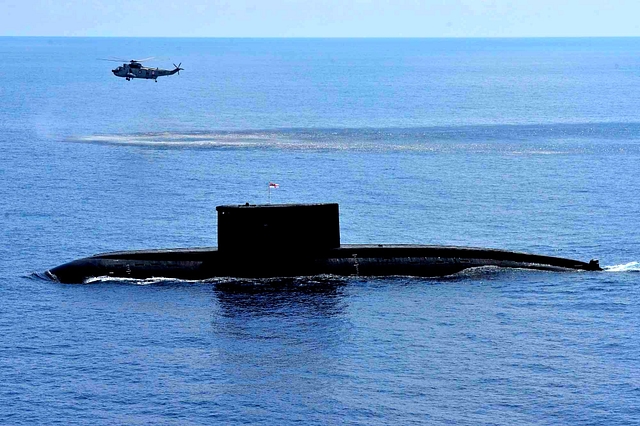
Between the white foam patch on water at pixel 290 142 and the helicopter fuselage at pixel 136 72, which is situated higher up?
the helicopter fuselage at pixel 136 72

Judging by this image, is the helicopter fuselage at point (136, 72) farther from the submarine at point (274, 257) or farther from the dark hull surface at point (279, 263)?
the submarine at point (274, 257)

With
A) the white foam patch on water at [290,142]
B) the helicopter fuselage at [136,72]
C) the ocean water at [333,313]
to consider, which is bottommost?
the ocean water at [333,313]

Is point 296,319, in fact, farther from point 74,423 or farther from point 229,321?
point 74,423

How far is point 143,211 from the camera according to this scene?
91.8 meters

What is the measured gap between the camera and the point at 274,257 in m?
66.3

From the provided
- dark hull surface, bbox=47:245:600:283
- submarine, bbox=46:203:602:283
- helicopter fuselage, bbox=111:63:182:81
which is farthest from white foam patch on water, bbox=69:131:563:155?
submarine, bbox=46:203:602:283

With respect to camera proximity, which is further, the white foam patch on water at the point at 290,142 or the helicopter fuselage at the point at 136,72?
the helicopter fuselage at the point at 136,72

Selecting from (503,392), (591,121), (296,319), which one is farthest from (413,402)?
(591,121)

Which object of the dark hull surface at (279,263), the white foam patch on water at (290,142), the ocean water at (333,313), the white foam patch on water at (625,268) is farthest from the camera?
the white foam patch on water at (290,142)

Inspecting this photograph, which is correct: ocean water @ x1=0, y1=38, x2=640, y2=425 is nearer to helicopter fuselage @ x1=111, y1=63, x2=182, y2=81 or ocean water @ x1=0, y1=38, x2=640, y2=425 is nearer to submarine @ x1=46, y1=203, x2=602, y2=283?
submarine @ x1=46, y1=203, x2=602, y2=283

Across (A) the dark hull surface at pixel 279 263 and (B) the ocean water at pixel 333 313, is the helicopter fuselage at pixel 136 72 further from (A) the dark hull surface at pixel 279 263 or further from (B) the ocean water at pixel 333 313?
(A) the dark hull surface at pixel 279 263

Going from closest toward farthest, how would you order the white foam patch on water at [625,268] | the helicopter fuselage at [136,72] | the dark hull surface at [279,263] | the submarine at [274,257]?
the submarine at [274,257]
the dark hull surface at [279,263]
the white foam patch on water at [625,268]
the helicopter fuselage at [136,72]

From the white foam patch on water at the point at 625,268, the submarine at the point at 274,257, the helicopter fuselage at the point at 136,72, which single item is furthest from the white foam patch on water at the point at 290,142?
the submarine at the point at 274,257

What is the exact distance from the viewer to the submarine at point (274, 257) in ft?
215
